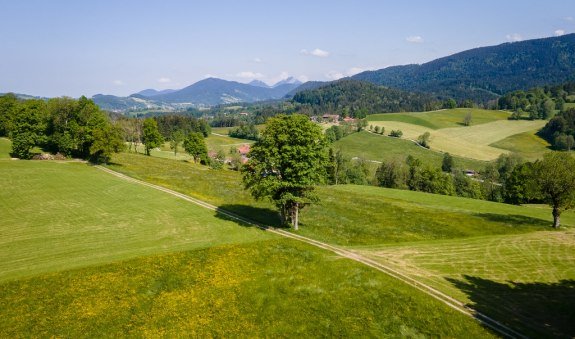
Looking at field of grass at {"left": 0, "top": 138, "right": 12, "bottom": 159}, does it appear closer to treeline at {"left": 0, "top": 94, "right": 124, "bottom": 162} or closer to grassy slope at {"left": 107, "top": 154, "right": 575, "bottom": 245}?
treeline at {"left": 0, "top": 94, "right": 124, "bottom": 162}

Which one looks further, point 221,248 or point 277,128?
point 277,128

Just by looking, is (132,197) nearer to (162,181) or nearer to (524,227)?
(162,181)

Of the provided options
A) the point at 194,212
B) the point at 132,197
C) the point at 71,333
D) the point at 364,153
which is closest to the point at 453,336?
the point at 71,333

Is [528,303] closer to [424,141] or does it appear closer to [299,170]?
[299,170]

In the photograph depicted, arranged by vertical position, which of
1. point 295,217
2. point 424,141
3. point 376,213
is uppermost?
point 424,141

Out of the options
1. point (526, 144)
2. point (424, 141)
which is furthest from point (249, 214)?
point (526, 144)

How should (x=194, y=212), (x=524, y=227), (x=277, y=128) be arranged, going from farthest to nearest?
(x=524, y=227) → (x=194, y=212) → (x=277, y=128)
